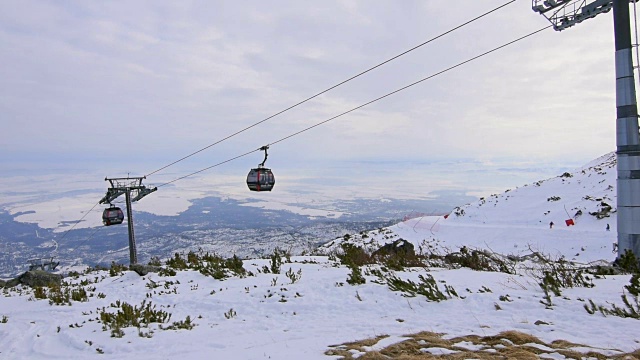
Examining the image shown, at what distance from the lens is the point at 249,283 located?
33.1ft

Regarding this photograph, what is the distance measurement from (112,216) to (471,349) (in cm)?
2577

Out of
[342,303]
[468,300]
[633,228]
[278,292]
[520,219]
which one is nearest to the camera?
[468,300]

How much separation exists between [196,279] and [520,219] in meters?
21.5

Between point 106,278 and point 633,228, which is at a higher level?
point 633,228

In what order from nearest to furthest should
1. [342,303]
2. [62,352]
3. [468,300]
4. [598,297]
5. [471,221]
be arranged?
[62,352] → [598,297] → [468,300] → [342,303] → [471,221]

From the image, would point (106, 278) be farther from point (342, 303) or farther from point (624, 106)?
point (624, 106)

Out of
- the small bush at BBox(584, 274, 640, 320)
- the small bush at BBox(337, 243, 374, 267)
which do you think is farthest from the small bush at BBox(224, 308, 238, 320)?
the small bush at BBox(584, 274, 640, 320)

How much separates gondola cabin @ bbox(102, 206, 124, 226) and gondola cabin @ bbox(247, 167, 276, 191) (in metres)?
13.2

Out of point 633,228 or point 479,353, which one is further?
point 633,228

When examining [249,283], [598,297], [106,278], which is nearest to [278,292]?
[249,283]

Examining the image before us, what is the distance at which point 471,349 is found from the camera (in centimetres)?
452

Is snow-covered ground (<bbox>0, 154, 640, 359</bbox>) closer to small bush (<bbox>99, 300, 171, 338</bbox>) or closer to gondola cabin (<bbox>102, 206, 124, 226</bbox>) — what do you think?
small bush (<bbox>99, 300, 171, 338</bbox>)

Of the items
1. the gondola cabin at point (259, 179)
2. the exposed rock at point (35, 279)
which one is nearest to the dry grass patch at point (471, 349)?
the gondola cabin at point (259, 179)

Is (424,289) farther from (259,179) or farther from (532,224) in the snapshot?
(532,224)
